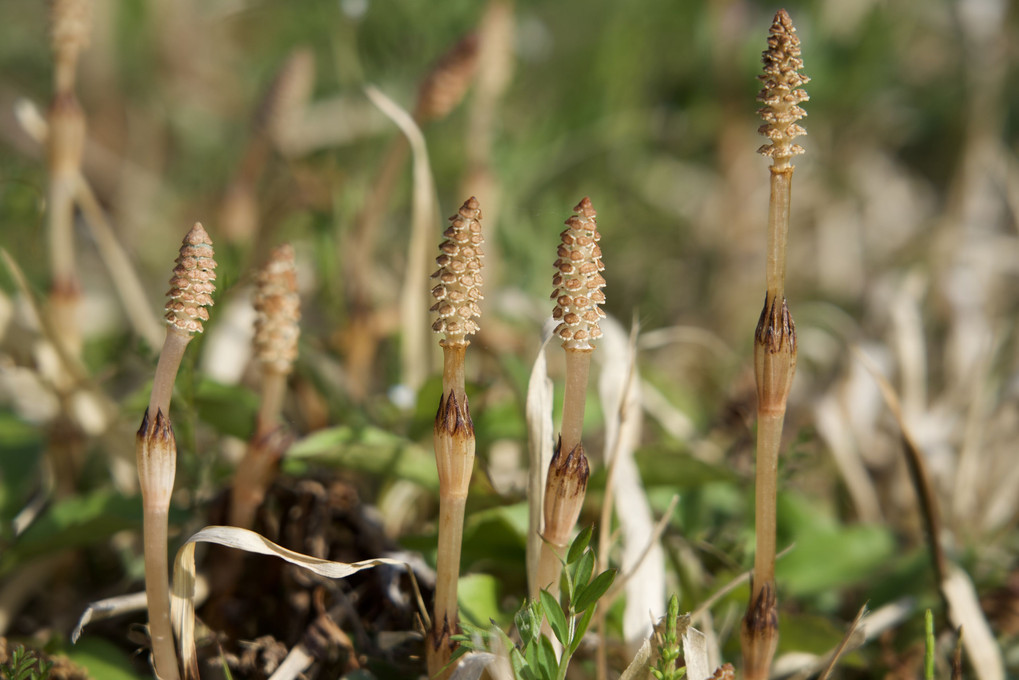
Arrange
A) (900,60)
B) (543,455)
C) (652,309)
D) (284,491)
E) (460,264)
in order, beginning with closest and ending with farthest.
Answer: (460,264) → (543,455) → (284,491) → (652,309) → (900,60)

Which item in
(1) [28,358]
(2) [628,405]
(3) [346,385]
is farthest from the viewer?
(3) [346,385]

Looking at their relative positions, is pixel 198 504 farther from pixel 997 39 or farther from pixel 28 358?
pixel 997 39

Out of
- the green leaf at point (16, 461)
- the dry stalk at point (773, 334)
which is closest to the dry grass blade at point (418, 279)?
the green leaf at point (16, 461)

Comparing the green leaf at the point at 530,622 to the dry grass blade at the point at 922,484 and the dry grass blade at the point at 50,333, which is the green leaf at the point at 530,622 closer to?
the dry grass blade at the point at 922,484

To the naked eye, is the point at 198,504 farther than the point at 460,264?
Yes

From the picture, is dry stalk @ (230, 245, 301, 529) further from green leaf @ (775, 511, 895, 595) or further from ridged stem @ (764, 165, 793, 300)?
green leaf @ (775, 511, 895, 595)

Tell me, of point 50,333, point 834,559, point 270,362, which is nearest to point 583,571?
point 270,362

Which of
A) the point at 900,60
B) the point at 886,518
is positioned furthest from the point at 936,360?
the point at 900,60
